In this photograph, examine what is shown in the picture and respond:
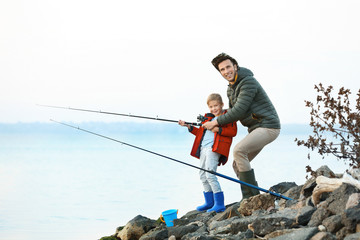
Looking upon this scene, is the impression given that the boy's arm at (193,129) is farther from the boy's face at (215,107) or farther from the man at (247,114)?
the boy's face at (215,107)

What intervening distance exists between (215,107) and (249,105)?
50 cm

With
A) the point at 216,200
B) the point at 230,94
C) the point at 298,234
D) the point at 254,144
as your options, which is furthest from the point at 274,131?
the point at 298,234

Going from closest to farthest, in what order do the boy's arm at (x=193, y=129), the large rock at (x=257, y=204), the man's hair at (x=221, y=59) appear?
the large rock at (x=257, y=204), the man's hair at (x=221, y=59), the boy's arm at (x=193, y=129)

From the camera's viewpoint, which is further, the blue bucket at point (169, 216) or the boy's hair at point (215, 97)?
the blue bucket at point (169, 216)

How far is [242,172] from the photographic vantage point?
703 cm

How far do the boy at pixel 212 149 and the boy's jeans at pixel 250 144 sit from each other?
16 centimetres

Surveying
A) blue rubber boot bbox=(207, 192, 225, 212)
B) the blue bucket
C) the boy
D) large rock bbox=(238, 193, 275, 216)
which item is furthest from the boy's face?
the blue bucket

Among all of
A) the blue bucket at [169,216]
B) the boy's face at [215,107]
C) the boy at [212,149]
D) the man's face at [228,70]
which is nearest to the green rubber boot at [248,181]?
the boy at [212,149]

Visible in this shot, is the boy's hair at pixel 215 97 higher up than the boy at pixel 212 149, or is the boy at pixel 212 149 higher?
the boy's hair at pixel 215 97

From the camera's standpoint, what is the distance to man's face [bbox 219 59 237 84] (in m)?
6.98

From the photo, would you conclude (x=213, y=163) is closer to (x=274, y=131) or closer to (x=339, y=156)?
(x=274, y=131)

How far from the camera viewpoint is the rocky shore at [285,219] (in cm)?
490

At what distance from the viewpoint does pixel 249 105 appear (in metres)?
6.84

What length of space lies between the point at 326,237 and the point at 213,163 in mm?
2441
